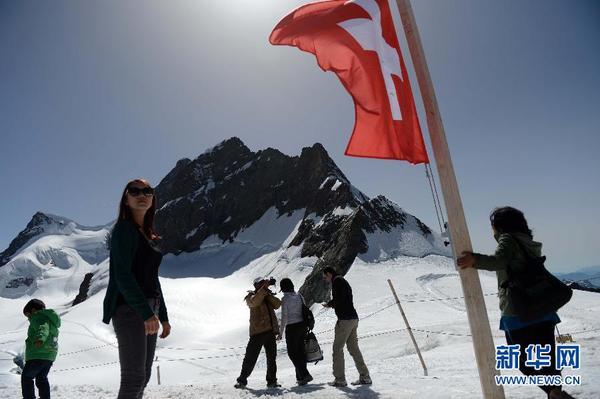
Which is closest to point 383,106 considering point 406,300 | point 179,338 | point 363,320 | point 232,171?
point 363,320

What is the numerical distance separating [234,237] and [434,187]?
89.4 m

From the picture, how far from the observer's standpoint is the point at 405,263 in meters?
40.9

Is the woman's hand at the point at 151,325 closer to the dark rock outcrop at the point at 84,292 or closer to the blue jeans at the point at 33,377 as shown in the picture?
the blue jeans at the point at 33,377

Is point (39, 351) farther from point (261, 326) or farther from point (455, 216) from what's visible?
point (455, 216)

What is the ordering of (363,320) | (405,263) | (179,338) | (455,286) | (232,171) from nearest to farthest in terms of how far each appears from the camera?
(363,320) < (455,286) < (179,338) < (405,263) < (232,171)

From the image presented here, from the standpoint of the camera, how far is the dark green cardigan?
3154 millimetres

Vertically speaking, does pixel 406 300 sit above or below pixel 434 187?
below

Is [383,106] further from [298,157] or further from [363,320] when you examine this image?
[298,157]

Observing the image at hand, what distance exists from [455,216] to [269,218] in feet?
284

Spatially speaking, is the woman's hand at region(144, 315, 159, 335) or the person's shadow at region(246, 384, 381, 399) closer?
the woman's hand at region(144, 315, 159, 335)

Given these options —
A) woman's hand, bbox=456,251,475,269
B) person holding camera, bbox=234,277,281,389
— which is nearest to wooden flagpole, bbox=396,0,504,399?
woman's hand, bbox=456,251,475,269

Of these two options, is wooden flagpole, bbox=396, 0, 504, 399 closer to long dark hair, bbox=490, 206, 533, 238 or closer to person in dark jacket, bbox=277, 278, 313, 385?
long dark hair, bbox=490, 206, 533, 238

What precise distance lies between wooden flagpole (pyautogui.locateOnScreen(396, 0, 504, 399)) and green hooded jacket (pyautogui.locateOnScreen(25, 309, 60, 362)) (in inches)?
233

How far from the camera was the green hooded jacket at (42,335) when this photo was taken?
243 inches
